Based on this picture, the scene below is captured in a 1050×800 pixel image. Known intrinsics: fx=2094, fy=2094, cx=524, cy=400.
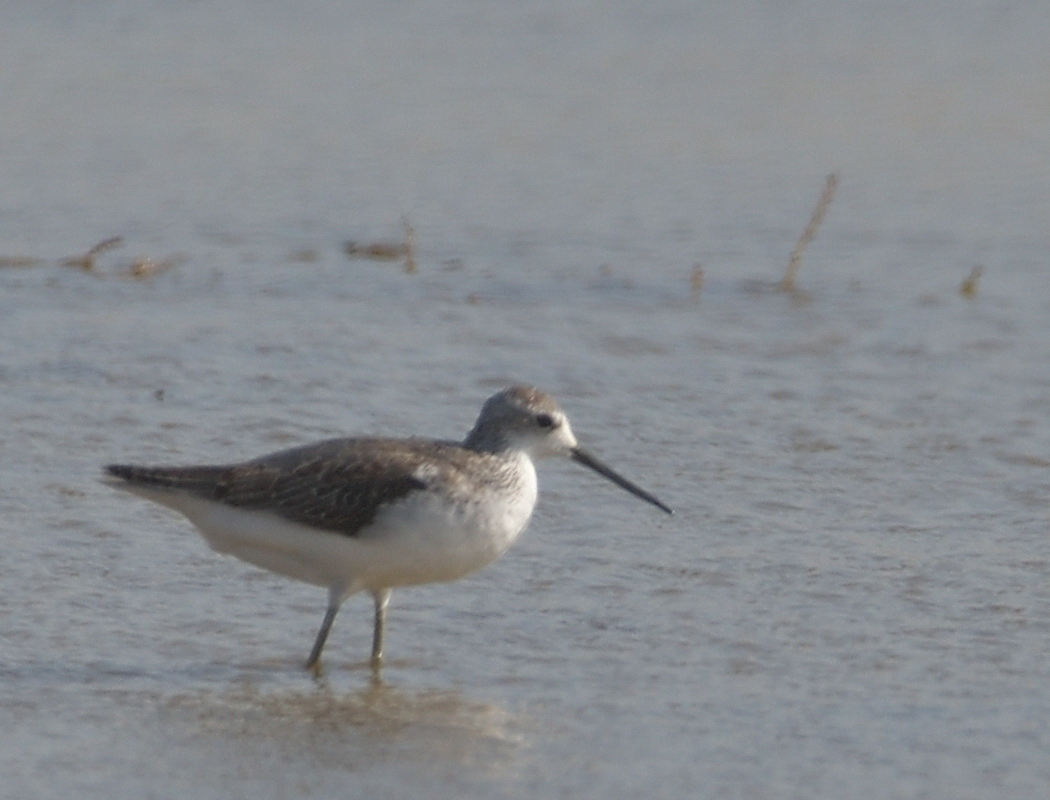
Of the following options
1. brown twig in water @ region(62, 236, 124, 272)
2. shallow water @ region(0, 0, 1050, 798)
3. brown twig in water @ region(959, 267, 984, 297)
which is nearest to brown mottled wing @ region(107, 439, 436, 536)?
shallow water @ region(0, 0, 1050, 798)

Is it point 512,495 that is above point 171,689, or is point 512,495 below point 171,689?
above

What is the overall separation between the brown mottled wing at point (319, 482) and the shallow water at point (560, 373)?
52cm

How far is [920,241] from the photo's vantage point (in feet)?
46.9

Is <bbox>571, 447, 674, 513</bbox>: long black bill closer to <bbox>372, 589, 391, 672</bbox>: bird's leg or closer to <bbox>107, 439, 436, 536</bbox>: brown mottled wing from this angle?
<bbox>107, 439, 436, 536</bbox>: brown mottled wing

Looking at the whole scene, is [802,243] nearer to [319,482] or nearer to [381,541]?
[319,482]

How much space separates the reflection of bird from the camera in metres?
7.40

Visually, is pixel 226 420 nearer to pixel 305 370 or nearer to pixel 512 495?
pixel 305 370

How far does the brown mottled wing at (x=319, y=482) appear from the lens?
24.6 ft

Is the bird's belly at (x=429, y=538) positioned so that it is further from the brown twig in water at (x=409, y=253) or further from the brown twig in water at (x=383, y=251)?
the brown twig in water at (x=383, y=251)

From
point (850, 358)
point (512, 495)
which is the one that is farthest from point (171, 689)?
point (850, 358)

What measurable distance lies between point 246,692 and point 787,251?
304 inches

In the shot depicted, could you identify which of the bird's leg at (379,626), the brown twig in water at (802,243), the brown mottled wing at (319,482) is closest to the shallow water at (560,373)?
the bird's leg at (379,626)

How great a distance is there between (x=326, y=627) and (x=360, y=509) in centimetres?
44

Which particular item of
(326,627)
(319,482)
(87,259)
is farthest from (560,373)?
(326,627)
